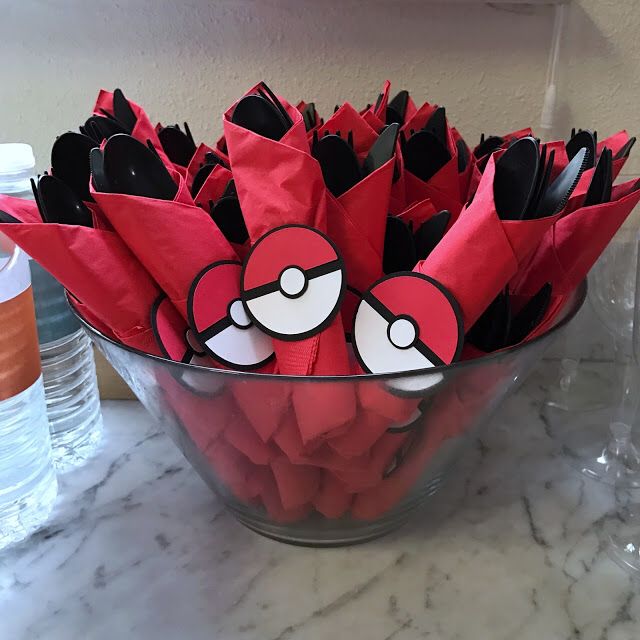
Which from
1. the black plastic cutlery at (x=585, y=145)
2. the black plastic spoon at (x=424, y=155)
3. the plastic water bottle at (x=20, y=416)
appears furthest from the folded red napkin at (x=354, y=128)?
the plastic water bottle at (x=20, y=416)

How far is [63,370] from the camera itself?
65 cm

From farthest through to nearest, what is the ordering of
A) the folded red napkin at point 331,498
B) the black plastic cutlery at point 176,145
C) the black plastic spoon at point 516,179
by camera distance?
the black plastic cutlery at point 176,145 < the folded red napkin at point 331,498 < the black plastic spoon at point 516,179

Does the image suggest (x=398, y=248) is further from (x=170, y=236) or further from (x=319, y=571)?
(x=319, y=571)

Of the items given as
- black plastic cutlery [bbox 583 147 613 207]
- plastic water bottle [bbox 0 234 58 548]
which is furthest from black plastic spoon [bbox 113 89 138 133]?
black plastic cutlery [bbox 583 147 613 207]

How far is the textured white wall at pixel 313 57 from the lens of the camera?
A: 673 mm

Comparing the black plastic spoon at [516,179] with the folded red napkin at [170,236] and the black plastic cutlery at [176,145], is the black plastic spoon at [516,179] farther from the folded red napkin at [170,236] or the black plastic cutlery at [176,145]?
the black plastic cutlery at [176,145]

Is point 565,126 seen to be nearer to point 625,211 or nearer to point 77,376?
point 625,211

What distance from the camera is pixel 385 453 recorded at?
46 centimetres

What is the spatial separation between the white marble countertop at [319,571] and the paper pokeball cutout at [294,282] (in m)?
0.21

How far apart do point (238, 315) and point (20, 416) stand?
0.83ft

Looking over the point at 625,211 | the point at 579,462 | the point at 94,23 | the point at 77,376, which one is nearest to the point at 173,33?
the point at 94,23

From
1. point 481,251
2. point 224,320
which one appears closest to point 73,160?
point 224,320

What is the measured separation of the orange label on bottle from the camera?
50 cm

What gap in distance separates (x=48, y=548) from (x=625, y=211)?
0.49 m
